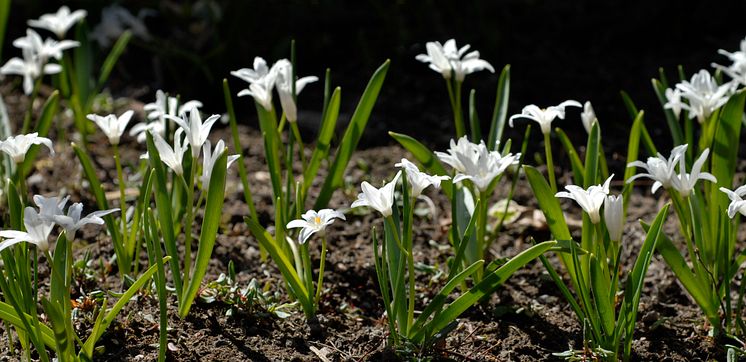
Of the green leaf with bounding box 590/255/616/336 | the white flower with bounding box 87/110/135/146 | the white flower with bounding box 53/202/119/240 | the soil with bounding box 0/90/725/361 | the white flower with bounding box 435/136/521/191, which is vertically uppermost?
the white flower with bounding box 435/136/521/191

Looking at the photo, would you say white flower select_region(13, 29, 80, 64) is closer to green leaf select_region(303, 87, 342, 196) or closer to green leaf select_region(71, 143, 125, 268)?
green leaf select_region(71, 143, 125, 268)

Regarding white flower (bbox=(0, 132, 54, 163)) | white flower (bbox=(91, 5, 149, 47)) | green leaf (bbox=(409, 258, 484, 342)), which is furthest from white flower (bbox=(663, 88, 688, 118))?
white flower (bbox=(91, 5, 149, 47))

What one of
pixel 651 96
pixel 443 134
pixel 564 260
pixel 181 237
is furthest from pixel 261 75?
pixel 651 96

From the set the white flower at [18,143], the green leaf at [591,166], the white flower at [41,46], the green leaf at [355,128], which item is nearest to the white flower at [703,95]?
the green leaf at [591,166]

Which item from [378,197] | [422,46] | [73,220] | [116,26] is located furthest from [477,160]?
[116,26]

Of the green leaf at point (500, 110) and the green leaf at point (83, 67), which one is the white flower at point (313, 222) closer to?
the green leaf at point (500, 110)

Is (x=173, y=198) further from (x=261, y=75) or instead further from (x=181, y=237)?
(x=261, y=75)

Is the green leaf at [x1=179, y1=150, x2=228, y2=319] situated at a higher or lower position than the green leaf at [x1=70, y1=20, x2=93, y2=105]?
lower
